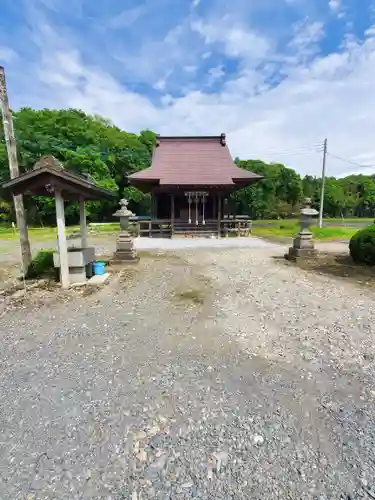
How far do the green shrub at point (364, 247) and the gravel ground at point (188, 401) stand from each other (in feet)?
11.8

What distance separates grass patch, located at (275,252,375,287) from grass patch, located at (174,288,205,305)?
3.66m

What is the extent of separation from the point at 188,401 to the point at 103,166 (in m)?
29.1

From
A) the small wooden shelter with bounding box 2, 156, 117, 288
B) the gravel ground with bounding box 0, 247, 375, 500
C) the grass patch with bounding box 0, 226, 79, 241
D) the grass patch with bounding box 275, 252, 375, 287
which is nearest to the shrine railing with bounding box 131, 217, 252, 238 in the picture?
the grass patch with bounding box 0, 226, 79, 241

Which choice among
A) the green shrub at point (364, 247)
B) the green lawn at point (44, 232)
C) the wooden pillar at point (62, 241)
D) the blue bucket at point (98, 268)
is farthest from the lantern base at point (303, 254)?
the green lawn at point (44, 232)

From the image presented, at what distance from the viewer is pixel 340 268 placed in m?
7.97

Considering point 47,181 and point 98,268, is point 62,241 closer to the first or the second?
point 47,181

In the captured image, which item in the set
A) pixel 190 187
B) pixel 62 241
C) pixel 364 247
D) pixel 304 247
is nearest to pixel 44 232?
pixel 190 187

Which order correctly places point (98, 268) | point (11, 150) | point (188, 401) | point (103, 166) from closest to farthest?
1. point (188, 401)
2. point (11, 150)
3. point (98, 268)
4. point (103, 166)

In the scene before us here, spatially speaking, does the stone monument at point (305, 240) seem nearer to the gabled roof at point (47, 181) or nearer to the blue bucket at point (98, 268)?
the blue bucket at point (98, 268)

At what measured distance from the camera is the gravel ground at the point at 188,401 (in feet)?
6.09

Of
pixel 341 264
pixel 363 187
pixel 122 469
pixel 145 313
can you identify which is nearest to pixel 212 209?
pixel 341 264

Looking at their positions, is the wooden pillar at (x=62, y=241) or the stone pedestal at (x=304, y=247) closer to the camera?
the wooden pillar at (x=62, y=241)

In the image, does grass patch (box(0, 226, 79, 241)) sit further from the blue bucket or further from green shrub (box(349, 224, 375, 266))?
green shrub (box(349, 224, 375, 266))

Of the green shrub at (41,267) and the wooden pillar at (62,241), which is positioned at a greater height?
the wooden pillar at (62,241)
